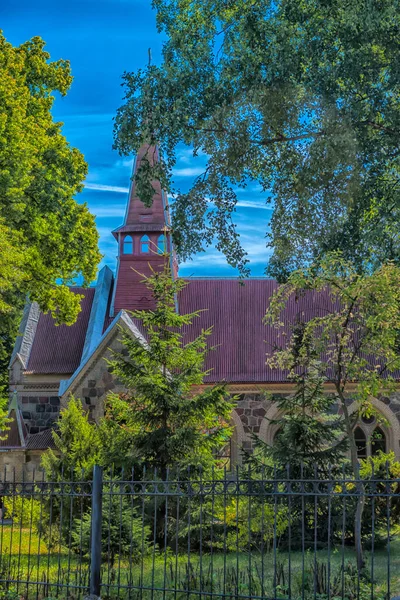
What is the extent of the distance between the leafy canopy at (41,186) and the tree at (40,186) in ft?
0.07

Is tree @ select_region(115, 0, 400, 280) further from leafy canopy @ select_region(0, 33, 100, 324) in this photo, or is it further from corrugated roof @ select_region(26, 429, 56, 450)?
corrugated roof @ select_region(26, 429, 56, 450)

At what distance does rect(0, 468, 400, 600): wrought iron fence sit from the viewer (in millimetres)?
7707

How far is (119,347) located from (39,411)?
543 cm

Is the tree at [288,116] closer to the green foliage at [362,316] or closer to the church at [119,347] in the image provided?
the green foliage at [362,316]

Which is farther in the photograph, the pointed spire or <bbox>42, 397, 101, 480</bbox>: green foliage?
the pointed spire

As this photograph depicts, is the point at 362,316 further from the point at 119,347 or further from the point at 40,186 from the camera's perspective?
the point at 40,186

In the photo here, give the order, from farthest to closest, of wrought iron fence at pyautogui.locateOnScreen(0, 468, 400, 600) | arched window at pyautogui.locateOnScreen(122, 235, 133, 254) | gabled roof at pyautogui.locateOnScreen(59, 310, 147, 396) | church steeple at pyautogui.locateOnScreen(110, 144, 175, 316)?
arched window at pyautogui.locateOnScreen(122, 235, 133, 254) → church steeple at pyautogui.locateOnScreen(110, 144, 175, 316) → gabled roof at pyautogui.locateOnScreen(59, 310, 147, 396) → wrought iron fence at pyautogui.locateOnScreen(0, 468, 400, 600)

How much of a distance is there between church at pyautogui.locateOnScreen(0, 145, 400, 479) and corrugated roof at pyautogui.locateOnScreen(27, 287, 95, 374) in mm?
33

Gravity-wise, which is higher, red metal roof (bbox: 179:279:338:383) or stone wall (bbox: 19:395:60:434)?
red metal roof (bbox: 179:279:338:383)

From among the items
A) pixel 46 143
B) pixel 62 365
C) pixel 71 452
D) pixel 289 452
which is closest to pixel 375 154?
pixel 289 452

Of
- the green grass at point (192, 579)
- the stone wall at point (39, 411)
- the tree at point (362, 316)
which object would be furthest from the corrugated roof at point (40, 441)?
the tree at point (362, 316)

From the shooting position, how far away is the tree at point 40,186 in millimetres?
18156

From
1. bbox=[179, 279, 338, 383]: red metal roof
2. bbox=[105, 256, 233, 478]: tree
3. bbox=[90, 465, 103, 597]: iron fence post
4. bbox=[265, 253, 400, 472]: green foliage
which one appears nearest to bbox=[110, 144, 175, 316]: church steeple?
bbox=[179, 279, 338, 383]: red metal roof

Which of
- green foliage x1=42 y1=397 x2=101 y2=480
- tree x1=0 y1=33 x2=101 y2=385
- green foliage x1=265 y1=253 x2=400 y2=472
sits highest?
tree x1=0 y1=33 x2=101 y2=385
